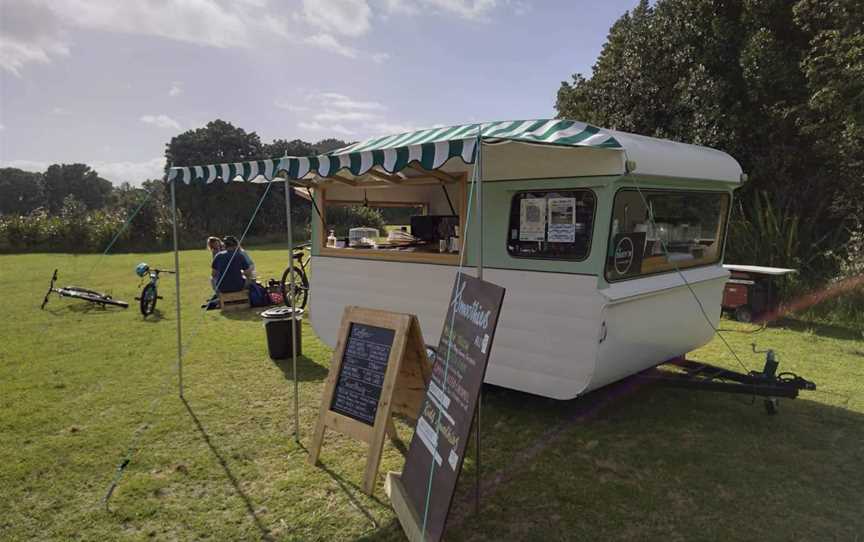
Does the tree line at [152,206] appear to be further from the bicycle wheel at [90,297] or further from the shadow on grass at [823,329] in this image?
the shadow on grass at [823,329]

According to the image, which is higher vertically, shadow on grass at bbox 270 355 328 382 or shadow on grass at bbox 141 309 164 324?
shadow on grass at bbox 270 355 328 382

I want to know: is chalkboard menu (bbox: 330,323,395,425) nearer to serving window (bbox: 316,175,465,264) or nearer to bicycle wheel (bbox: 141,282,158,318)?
serving window (bbox: 316,175,465,264)

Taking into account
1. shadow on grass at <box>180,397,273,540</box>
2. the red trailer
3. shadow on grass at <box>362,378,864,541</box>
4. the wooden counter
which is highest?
the wooden counter

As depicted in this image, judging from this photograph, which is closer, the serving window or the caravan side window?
the caravan side window

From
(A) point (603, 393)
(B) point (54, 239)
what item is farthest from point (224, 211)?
(A) point (603, 393)

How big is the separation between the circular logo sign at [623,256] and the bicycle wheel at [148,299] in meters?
8.14

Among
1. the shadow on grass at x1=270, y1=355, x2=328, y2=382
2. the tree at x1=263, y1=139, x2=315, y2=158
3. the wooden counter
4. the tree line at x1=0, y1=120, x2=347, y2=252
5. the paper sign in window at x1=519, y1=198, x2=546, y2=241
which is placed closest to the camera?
the paper sign in window at x1=519, y1=198, x2=546, y2=241

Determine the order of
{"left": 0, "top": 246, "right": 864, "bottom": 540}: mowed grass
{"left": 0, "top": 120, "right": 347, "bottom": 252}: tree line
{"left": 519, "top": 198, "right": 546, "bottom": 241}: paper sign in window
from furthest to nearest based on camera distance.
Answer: {"left": 0, "top": 120, "right": 347, "bottom": 252}: tree line < {"left": 519, "top": 198, "right": 546, "bottom": 241}: paper sign in window < {"left": 0, "top": 246, "right": 864, "bottom": 540}: mowed grass

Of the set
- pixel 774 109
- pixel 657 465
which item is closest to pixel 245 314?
pixel 657 465

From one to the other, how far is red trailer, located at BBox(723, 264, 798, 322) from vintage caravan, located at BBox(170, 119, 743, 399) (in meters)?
3.43

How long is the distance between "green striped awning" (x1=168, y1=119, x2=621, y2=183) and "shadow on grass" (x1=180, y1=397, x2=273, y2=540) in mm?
2142

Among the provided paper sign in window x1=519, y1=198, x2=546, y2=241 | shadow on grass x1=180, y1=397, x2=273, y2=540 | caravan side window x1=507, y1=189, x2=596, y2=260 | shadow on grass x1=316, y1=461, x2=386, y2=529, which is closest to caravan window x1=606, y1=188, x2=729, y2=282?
caravan side window x1=507, y1=189, x2=596, y2=260

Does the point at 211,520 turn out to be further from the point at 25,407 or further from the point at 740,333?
the point at 740,333

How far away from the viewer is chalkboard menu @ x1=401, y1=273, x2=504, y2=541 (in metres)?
2.74
